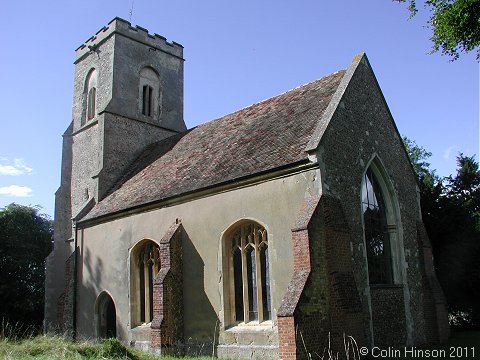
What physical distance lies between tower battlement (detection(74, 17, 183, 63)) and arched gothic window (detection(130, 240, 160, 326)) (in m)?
12.5

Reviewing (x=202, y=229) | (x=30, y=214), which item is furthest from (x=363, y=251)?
(x=30, y=214)

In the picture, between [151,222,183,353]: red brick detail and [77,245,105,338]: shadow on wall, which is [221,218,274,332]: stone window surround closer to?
[151,222,183,353]: red brick detail

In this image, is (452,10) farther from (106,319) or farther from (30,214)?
(30,214)

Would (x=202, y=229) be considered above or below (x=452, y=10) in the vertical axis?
below

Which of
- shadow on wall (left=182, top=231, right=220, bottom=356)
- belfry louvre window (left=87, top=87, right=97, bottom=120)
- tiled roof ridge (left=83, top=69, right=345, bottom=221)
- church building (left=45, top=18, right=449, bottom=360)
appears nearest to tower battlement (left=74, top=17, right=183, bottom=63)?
belfry louvre window (left=87, top=87, right=97, bottom=120)

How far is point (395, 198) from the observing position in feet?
50.9

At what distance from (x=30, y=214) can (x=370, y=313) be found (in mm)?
22854

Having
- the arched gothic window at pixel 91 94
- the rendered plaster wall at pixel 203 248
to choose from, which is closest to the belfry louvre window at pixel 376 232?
the rendered plaster wall at pixel 203 248

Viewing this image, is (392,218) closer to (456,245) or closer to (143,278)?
(456,245)

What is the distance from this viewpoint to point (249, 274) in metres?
13.5

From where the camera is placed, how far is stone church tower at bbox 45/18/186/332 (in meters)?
21.8

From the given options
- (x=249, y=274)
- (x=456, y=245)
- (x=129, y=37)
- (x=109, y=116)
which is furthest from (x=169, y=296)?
(x=129, y=37)

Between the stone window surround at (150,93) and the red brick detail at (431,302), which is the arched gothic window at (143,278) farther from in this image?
the stone window surround at (150,93)

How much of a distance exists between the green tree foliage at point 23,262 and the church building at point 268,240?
4.37m
